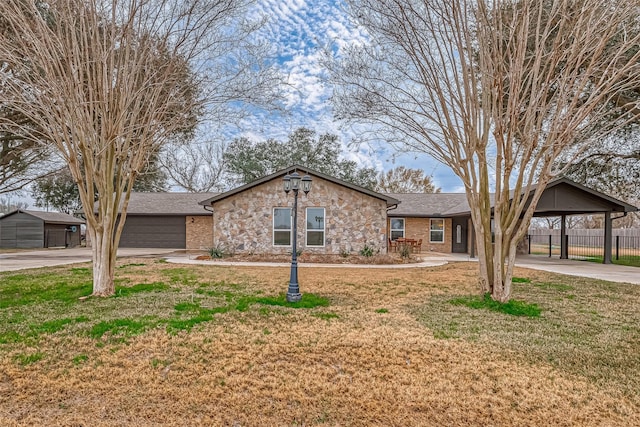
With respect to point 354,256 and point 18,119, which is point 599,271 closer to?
point 354,256

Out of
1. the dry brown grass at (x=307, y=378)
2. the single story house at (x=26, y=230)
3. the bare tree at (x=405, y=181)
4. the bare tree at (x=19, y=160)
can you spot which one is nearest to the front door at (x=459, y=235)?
the dry brown grass at (x=307, y=378)

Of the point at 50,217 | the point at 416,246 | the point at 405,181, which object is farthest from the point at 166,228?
the point at 405,181

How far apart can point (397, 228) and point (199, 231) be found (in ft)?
36.5

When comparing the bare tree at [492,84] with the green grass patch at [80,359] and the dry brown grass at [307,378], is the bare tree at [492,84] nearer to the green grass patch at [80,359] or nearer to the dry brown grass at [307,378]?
the dry brown grass at [307,378]

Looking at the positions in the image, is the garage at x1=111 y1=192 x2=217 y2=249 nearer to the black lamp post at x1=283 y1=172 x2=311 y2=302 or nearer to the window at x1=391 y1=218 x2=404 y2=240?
the window at x1=391 y1=218 x2=404 y2=240

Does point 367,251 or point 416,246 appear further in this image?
point 416,246

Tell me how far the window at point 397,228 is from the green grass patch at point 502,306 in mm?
13557

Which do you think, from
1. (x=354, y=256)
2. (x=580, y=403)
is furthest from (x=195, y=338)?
(x=354, y=256)

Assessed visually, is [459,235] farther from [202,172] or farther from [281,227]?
[202,172]

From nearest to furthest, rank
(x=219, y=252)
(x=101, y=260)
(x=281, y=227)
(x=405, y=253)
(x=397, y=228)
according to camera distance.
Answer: (x=101, y=260), (x=219, y=252), (x=405, y=253), (x=281, y=227), (x=397, y=228)

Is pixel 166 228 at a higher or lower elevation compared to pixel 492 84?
lower

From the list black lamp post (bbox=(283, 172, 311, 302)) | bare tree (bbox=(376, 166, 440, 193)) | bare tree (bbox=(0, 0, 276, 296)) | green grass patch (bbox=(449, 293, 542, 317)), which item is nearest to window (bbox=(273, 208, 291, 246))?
bare tree (bbox=(0, 0, 276, 296))

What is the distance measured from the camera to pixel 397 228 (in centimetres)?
2047

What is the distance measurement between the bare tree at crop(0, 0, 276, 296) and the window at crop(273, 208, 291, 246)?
26.5ft
